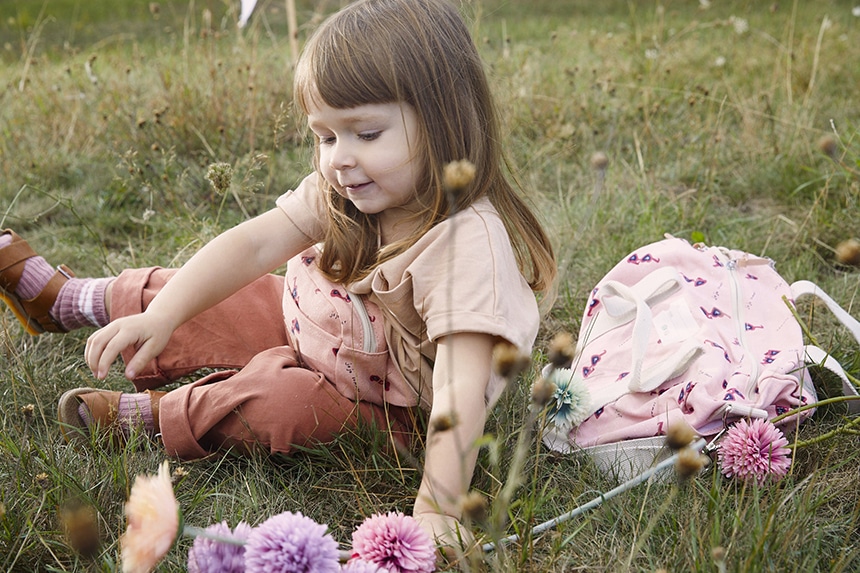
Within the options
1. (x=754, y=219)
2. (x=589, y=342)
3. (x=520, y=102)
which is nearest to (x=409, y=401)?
(x=589, y=342)

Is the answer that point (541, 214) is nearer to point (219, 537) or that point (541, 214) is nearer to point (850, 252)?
point (850, 252)

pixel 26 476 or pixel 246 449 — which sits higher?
pixel 26 476

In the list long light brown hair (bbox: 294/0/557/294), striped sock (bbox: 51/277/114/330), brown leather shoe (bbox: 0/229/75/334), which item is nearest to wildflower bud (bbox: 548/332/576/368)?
long light brown hair (bbox: 294/0/557/294)

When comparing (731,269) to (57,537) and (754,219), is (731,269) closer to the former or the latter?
(754,219)

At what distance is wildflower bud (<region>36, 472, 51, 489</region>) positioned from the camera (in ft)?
4.37

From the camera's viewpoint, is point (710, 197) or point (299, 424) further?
point (710, 197)

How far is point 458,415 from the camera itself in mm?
1301

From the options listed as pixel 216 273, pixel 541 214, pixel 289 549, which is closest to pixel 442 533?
pixel 289 549

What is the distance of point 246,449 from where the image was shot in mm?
1606

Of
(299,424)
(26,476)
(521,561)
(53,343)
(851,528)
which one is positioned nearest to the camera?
(521,561)

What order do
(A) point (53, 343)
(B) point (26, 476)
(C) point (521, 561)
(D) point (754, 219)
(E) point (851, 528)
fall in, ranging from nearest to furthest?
(C) point (521, 561) < (E) point (851, 528) < (B) point (26, 476) < (A) point (53, 343) < (D) point (754, 219)

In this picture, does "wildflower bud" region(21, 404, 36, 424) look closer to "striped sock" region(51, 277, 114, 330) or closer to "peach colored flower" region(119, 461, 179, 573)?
"striped sock" region(51, 277, 114, 330)

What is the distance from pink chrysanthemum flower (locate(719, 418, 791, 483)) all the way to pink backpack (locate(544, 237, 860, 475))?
2.7 inches

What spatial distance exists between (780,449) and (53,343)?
67.9 inches
